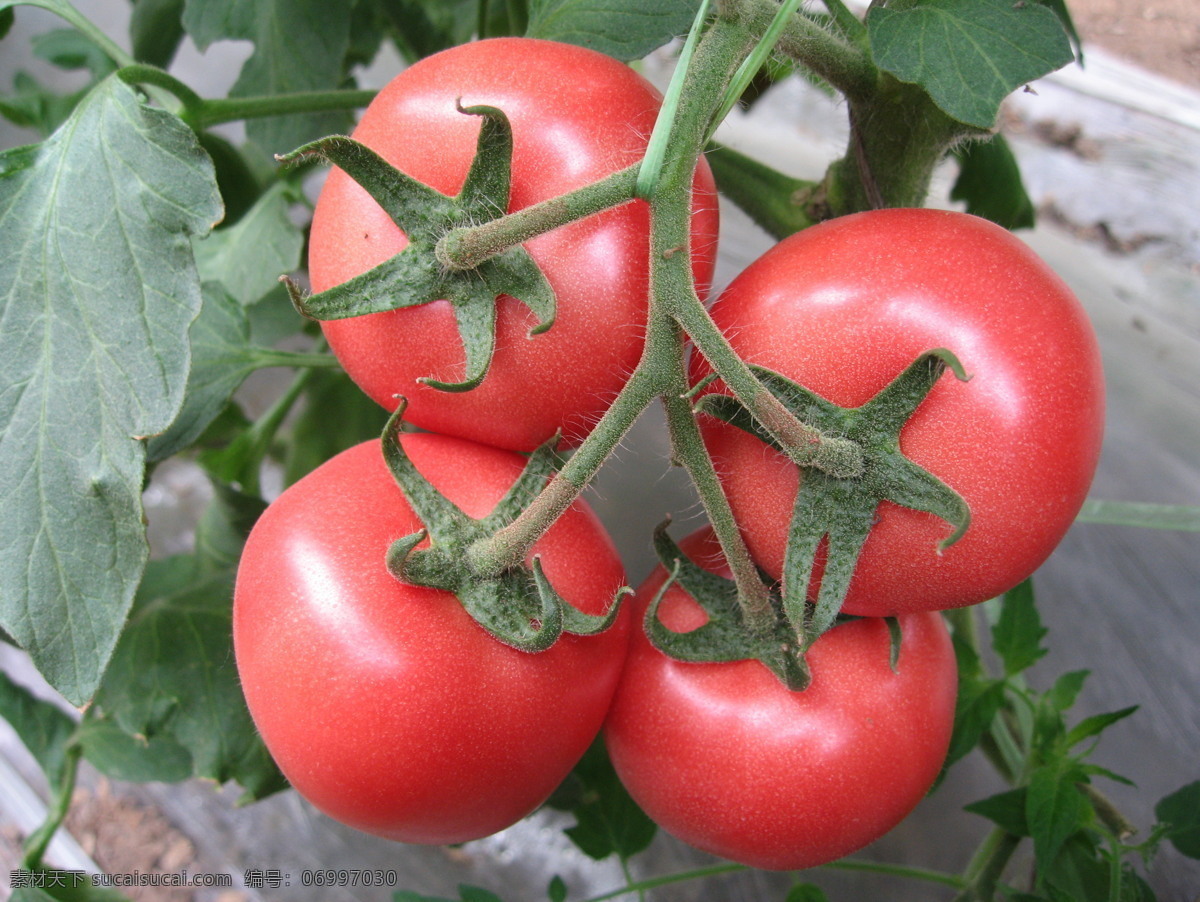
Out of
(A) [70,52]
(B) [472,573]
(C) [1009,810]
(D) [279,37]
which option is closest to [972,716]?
(C) [1009,810]

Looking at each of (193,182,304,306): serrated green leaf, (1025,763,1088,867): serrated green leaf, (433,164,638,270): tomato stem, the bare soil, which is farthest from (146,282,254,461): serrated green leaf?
the bare soil

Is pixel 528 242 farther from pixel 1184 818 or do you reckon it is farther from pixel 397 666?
pixel 1184 818

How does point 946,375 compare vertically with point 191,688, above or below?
above

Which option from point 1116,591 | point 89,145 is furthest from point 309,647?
point 1116,591

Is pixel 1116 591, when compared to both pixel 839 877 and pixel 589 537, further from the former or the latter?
pixel 589 537

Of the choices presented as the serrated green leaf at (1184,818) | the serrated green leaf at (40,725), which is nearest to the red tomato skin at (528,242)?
the serrated green leaf at (1184,818)

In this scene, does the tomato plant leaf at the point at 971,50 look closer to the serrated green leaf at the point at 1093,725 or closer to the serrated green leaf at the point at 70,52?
the serrated green leaf at the point at 1093,725
